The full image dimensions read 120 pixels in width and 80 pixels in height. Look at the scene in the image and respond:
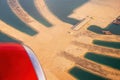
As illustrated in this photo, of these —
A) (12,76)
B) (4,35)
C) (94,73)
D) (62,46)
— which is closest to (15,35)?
(4,35)

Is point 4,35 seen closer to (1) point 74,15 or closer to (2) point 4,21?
(2) point 4,21

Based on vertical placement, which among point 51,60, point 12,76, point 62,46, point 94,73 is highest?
point 62,46

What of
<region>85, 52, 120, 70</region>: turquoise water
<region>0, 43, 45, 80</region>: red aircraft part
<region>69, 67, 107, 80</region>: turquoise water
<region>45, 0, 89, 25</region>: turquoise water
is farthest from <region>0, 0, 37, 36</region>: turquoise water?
<region>0, 43, 45, 80</region>: red aircraft part

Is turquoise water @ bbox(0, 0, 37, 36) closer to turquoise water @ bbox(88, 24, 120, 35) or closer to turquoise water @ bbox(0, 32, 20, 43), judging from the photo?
turquoise water @ bbox(0, 32, 20, 43)

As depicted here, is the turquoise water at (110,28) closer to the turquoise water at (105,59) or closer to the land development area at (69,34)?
the land development area at (69,34)

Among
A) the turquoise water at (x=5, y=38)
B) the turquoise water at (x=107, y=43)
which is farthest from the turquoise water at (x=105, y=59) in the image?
the turquoise water at (x=5, y=38)
